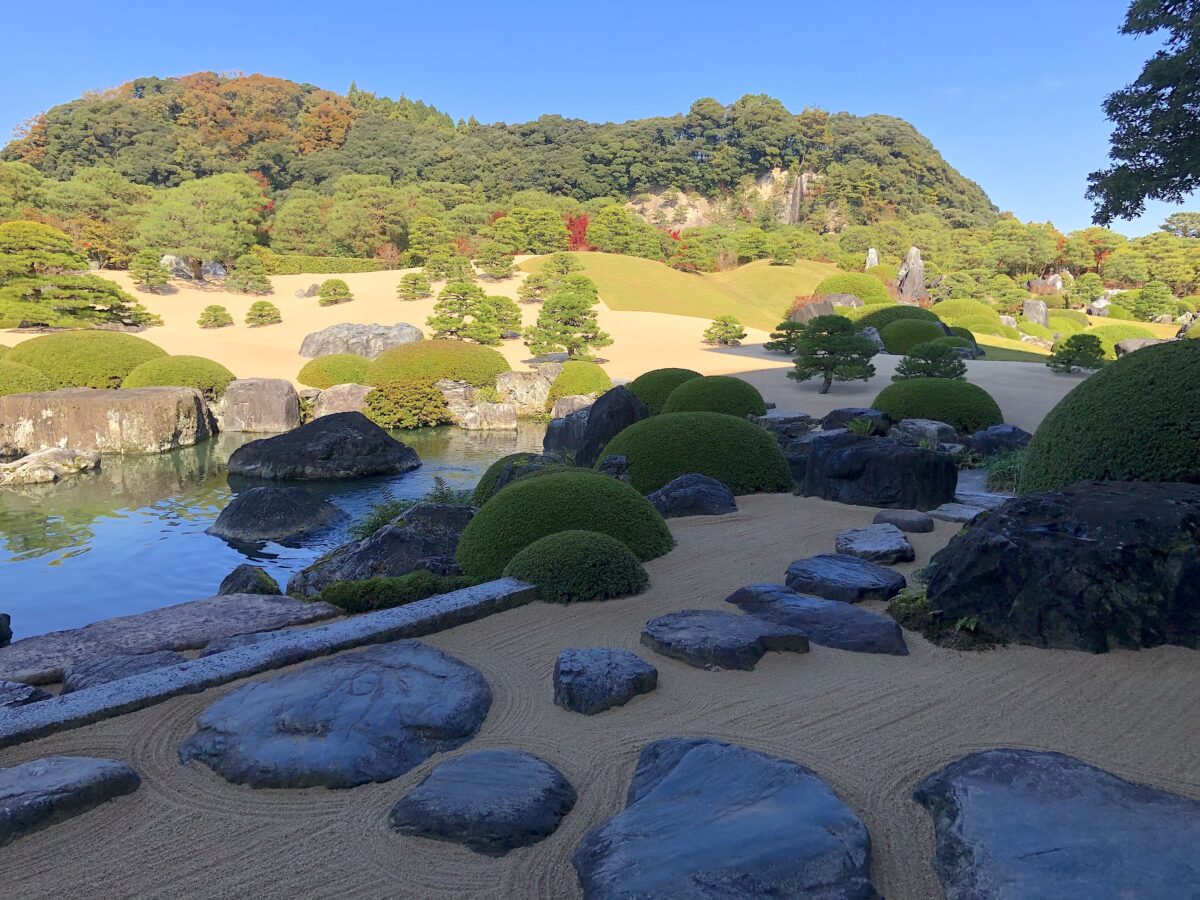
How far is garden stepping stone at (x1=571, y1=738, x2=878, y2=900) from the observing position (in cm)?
237

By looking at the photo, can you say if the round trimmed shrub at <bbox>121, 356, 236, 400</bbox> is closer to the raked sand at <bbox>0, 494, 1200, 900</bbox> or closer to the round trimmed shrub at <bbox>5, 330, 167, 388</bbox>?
the round trimmed shrub at <bbox>5, 330, 167, 388</bbox>

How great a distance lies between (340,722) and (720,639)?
1981mm

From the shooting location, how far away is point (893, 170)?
203 ft

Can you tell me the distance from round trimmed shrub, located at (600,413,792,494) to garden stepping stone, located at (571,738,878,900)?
601 cm

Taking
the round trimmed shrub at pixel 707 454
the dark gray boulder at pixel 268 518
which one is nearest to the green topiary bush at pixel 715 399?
the round trimmed shrub at pixel 707 454

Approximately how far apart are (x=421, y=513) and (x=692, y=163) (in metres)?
59.3

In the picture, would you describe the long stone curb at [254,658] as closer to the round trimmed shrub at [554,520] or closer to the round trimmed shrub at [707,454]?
the round trimmed shrub at [554,520]

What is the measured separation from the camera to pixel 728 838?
2.54 metres

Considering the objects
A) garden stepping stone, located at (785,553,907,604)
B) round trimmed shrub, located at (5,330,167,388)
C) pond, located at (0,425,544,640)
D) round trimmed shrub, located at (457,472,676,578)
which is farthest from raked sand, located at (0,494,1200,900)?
round trimmed shrub, located at (5,330,167,388)

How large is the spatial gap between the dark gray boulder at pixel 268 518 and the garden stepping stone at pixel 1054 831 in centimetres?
906

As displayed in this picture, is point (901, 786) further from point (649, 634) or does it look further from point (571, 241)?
point (571, 241)


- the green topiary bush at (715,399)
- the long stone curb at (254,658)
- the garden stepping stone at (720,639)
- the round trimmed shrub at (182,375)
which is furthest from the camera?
the round trimmed shrub at (182,375)

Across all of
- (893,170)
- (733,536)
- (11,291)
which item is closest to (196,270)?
(11,291)

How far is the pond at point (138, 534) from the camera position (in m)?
8.03
